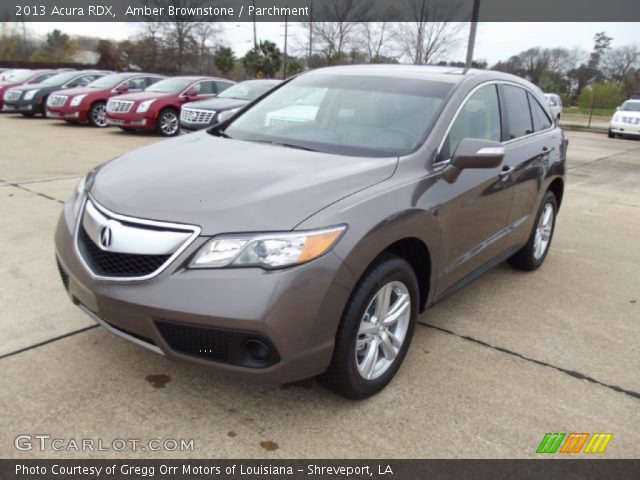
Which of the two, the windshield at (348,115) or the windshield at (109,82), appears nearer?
the windshield at (348,115)

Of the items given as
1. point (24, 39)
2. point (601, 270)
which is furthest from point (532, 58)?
point (601, 270)

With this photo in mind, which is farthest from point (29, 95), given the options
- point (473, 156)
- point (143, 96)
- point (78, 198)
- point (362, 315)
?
point (362, 315)

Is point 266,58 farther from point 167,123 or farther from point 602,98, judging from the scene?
point 167,123

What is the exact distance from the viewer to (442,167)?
9.99 feet

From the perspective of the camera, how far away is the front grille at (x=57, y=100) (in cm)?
1423

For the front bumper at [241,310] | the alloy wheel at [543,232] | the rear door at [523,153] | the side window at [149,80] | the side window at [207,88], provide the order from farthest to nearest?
the side window at [149,80]
the side window at [207,88]
the alloy wheel at [543,232]
the rear door at [523,153]
the front bumper at [241,310]

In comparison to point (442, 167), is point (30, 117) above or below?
below

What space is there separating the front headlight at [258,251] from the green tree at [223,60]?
53.5 m

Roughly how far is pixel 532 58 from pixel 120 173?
6624cm

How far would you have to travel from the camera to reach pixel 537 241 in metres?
4.72

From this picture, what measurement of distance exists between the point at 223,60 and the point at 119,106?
4246cm

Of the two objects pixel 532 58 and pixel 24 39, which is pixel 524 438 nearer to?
pixel 532 58

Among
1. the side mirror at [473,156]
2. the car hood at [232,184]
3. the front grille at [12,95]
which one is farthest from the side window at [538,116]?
the front grille at [12,95]

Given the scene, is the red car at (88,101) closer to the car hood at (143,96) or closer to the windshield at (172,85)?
the car hood at (143,96)
